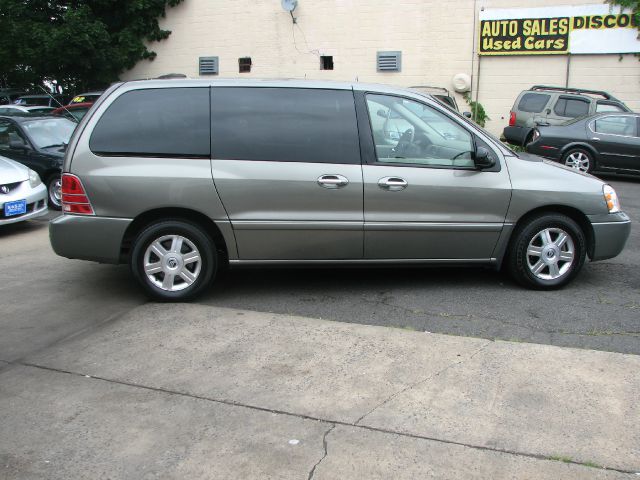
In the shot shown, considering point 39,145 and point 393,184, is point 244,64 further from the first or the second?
point 393,184

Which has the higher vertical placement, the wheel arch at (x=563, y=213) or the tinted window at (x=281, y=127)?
the tinted window at (x=281, y=127)

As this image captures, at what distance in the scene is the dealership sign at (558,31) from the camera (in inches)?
691

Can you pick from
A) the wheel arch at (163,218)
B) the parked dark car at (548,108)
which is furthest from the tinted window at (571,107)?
the wheel arch at (163,218)

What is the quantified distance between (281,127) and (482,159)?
1709 mm

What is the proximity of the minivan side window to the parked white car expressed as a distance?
17.2ft

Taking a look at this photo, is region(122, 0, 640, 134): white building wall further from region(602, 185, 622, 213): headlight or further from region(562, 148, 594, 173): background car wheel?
region(602, 185, 622, 213): headlight

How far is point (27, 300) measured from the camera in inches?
227

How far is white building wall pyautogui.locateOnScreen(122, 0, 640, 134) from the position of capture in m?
18.4

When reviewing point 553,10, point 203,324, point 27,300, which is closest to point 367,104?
point 203,324

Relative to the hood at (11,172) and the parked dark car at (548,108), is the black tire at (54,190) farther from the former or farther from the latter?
the parked dark car at (548,108)

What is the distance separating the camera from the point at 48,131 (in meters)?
10.8

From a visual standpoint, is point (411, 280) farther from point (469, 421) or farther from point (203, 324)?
point (469, 421)

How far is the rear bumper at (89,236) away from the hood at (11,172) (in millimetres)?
3668

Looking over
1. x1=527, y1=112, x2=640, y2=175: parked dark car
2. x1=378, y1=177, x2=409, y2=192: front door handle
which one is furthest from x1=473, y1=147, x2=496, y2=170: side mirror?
x1=527, y1=112, x2=640, y2=175: parked dark car
